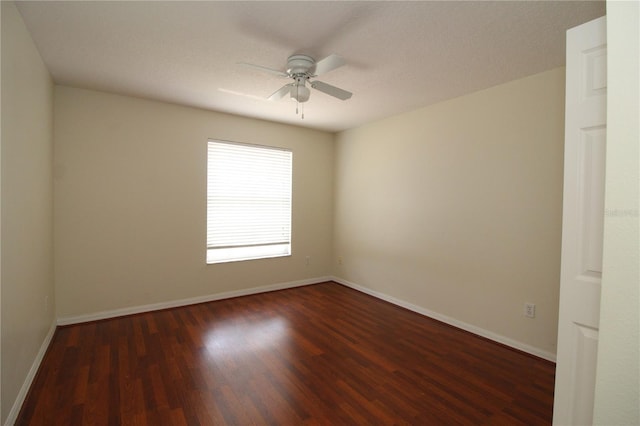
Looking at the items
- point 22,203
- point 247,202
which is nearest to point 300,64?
point 22,203

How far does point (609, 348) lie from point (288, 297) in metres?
3.63

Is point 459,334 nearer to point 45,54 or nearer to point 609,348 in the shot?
point 609,348

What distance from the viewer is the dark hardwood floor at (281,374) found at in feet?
6.27

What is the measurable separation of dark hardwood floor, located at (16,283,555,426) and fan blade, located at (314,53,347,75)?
2.31 meters

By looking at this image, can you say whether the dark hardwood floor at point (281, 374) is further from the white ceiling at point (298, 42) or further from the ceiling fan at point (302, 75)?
the white ceiling at point (298, 42)

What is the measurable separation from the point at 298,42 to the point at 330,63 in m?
0.32

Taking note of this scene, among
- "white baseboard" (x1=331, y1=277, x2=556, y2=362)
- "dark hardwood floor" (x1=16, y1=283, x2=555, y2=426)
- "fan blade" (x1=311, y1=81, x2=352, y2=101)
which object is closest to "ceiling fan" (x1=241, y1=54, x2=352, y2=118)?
"fan blade" (x1=311, y1=81, x2=352, y2=101)

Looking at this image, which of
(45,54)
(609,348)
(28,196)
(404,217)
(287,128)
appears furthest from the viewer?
(287,128)

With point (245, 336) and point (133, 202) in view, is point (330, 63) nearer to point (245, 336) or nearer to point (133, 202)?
point (245, 336)

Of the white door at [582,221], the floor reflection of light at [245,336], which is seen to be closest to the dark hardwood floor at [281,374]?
the floor reflection of light at [245,336]

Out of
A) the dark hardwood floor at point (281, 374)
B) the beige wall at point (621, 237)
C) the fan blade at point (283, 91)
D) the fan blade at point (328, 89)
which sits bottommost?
the dark hardwood floor at point (281, 374)

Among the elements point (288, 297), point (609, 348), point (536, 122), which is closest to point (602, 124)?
point (609, 348)

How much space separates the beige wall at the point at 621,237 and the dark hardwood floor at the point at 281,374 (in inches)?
43.7

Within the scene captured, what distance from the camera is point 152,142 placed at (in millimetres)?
3619
